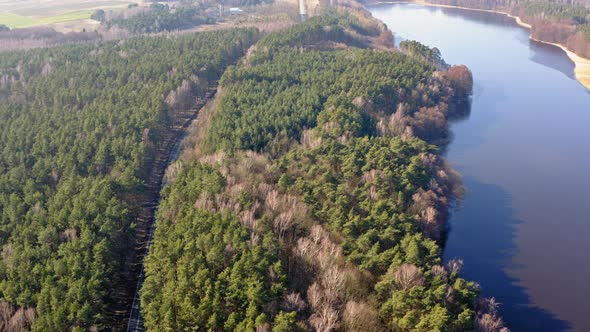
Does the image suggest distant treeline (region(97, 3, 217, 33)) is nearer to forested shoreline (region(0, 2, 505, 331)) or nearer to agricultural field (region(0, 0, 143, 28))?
agricultural field (region(0, 0, 143, 28))

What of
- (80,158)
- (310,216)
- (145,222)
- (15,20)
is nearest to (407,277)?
(310,216)

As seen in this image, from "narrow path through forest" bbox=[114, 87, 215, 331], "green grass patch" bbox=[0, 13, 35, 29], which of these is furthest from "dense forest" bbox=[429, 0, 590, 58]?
"green grass patch" bbox=[0, 13, 35, 29]

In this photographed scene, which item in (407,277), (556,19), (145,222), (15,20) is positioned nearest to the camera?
(407,277)

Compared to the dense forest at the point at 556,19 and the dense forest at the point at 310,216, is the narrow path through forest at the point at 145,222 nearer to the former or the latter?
the dense forest at the point at 310,216

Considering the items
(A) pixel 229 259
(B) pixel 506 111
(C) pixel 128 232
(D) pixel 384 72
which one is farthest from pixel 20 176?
(B) pixel 506 111

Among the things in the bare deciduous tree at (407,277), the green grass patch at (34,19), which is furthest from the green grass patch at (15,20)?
the bare deciduous tree at (407,277)

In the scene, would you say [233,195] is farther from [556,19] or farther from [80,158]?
[556,19]

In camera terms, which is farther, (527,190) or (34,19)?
(34,19)
